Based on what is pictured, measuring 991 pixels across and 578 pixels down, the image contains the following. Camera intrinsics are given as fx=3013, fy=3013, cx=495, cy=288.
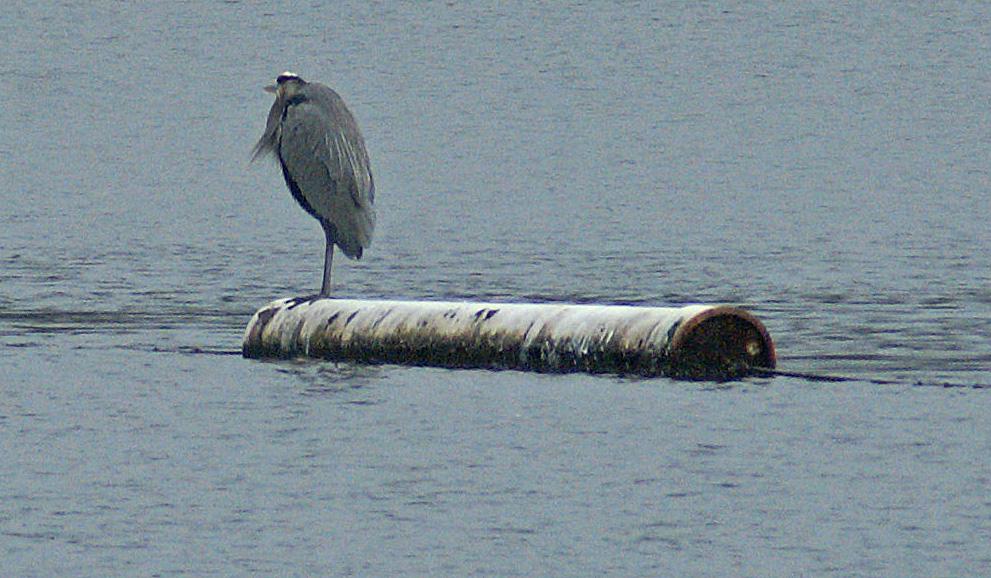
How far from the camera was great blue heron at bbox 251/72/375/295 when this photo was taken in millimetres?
23172

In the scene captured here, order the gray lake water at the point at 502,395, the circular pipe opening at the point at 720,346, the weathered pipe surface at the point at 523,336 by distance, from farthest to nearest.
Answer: the weathered pipe surface at the point at 523,336, the circular pipe opening at the point at 720,346, the gray lake water at the point at 502,395

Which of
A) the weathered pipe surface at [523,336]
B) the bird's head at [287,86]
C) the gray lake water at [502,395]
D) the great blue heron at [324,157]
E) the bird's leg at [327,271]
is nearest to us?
the gray lake water at [502,395]

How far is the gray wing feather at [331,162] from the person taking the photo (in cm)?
2317

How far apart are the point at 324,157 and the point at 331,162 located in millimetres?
71

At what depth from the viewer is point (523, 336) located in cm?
2086

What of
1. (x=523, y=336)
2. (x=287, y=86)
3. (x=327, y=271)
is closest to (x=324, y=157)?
(x=287, y=86)

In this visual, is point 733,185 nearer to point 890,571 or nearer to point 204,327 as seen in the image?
point 204,327

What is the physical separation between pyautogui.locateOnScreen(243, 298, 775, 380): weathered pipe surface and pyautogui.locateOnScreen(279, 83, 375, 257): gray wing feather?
1.53m

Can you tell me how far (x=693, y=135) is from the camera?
10169cm

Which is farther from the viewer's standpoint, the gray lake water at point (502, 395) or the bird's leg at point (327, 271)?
the bird's leg at point (327, 271)

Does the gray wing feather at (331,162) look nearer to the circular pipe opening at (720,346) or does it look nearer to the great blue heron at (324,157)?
the great blue heron at (324,157)

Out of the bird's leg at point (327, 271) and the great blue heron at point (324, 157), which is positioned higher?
the great blue heron at point (324, 157)

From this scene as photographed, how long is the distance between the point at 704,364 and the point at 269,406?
119 inches

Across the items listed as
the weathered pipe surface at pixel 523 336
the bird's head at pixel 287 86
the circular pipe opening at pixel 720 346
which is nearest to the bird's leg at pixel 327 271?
the weathered pipe surface at pixel 523 336
